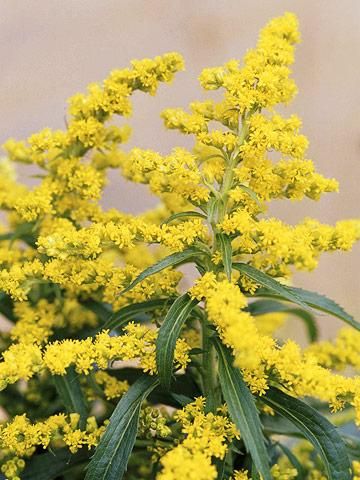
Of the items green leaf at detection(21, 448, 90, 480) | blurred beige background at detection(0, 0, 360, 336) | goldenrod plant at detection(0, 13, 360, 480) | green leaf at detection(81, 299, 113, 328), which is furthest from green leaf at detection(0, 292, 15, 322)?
blurred beige background at detection(0, 0, 360, 336)

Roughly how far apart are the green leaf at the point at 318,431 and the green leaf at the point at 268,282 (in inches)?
4.6

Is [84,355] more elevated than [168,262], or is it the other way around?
[168,262]

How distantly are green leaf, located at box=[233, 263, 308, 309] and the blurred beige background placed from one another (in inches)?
50.6

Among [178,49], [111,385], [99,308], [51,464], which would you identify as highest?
[178,49]

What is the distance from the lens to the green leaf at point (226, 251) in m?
0.74

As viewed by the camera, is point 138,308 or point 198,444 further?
point 138,308

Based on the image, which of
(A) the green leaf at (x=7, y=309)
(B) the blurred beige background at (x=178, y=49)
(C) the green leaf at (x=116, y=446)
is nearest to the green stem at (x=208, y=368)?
(C) the green leaf at (x=116, y=446)

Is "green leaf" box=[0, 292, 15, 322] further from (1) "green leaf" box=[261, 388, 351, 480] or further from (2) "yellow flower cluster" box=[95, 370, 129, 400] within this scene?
(1) "green leaf" box=[261, 388, 351, 480]

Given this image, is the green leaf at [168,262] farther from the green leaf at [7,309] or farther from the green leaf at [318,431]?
the green leaf at [7,309]

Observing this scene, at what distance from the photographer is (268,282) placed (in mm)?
752

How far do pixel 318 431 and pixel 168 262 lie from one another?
9.7 inches

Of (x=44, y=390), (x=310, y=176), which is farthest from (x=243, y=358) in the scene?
(x=44, y=390)

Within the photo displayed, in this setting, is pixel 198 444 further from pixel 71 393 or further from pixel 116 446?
pixel 71 393

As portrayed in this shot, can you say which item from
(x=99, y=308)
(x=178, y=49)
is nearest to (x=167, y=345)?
(x=99, y=308)
